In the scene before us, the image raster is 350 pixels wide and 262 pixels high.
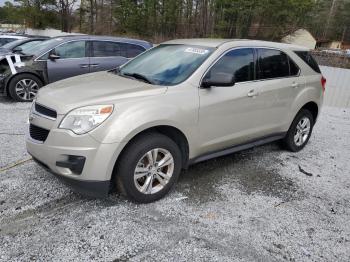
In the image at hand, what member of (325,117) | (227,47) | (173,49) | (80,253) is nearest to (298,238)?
(80,253)

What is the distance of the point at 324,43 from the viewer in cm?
5200

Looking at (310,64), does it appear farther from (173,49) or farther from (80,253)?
(80,253)

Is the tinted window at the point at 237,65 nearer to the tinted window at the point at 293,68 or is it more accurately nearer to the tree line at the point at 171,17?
the tinted window at the point at 293,68

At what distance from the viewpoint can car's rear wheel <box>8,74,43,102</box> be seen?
24.8ft

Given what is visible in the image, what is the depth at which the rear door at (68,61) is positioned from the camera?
7.70 meters

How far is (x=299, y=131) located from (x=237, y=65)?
1.93 m

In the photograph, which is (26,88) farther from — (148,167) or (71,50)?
(148,167)

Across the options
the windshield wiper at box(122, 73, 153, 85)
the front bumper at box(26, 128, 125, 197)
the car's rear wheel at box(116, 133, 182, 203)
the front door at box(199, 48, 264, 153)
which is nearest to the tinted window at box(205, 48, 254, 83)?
the front door at box(199, 48, 264, 153)

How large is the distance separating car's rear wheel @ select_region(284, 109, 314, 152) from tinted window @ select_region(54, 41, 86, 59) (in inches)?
207

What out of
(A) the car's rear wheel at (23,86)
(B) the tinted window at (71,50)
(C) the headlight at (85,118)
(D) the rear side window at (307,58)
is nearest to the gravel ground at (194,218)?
(C) the headlight at (85,118)

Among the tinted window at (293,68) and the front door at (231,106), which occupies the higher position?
the tinted window at (293,68)

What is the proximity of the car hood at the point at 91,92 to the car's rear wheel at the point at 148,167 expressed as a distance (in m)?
0.47

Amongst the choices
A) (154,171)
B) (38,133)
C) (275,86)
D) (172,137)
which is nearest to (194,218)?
(154,171)

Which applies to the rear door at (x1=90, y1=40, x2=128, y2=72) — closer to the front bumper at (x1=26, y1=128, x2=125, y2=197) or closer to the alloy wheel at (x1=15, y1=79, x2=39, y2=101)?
the alloy wheel at (x1=15, y1=79, x2=39, y2=101)
